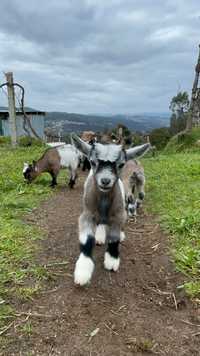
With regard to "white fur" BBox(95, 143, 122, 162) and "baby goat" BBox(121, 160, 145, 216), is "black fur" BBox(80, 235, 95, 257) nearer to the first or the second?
"white fur" BBox(95, 143, 122, 162)

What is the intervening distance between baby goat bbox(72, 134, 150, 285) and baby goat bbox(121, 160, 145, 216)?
6.37 ft

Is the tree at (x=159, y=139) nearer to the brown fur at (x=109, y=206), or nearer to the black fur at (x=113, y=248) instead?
the brown fur at (x=109, y=206)

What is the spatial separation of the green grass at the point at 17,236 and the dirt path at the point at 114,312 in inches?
7.0

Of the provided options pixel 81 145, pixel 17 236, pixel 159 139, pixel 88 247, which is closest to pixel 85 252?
pixel 88 247

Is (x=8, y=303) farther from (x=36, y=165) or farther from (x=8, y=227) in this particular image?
(x=36, y=165)

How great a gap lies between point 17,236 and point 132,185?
7.65ft

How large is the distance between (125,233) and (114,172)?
1832 mm

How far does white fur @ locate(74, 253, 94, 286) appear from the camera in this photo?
11.9 ft

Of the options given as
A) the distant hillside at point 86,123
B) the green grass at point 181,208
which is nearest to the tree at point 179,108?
the distant hillside at point 86,123

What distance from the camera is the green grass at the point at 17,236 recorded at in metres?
3.58

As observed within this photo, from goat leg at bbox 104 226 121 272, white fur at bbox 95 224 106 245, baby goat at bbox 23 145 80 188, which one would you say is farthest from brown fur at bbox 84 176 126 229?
baby goat at bbox 23 145 80 188

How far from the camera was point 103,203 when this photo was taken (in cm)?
413

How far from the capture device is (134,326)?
314 cm

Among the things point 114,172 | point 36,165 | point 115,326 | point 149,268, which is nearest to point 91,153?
point 114,172
